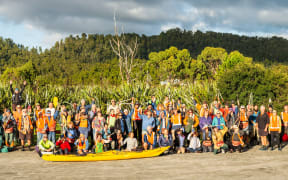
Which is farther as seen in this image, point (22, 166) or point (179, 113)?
point (179, 113)

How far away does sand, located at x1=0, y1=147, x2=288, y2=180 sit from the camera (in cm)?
820

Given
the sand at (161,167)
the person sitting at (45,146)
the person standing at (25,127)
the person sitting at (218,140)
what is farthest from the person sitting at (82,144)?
the person sitting at (218,140)

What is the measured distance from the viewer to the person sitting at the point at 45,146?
10.5 meters

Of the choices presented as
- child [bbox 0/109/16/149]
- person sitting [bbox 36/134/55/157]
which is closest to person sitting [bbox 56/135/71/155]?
person sitting [bbox 36/134/55/157]

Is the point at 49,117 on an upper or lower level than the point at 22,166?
upper

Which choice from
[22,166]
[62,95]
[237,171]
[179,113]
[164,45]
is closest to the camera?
[237,171]

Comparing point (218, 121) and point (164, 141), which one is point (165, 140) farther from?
point (218, 121)

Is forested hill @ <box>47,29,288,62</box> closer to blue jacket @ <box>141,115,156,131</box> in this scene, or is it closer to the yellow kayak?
blue jacket @ <box>141,115,156,131</box>

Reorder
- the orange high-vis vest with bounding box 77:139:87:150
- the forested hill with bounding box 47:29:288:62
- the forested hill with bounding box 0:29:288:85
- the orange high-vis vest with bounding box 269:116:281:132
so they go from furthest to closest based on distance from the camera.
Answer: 1. the forested hill with bounding box 47:29:288:62
2. the forested hill with bounding box 0:29:288:85
3. the orange high-vis vest with bounding box 269:116:281:132
4. the orange high-vis vest with bounding box 77:139:87:150

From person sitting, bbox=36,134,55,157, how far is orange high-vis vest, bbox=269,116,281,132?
7963mm

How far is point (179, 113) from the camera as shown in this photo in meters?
12.1

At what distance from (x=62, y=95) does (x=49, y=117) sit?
9371 millimetres

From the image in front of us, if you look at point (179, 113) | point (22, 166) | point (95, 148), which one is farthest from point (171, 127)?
point (22, 166)

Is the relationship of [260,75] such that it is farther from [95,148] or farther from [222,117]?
[95,148]
